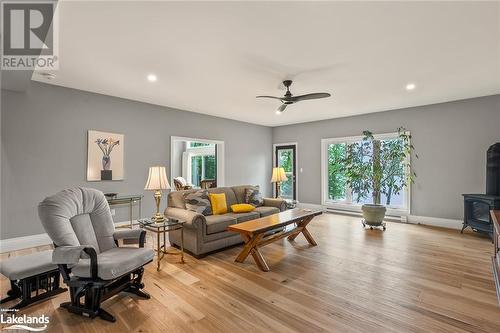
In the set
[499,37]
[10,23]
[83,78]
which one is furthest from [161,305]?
[499,37]

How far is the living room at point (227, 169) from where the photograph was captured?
7.14 ft

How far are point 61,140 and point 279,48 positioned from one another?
12.9ft

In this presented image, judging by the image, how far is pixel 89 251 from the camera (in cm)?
205

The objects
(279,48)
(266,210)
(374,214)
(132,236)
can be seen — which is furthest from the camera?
(374,214)

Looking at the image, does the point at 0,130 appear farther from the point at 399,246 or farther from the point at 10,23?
the point at 399,246

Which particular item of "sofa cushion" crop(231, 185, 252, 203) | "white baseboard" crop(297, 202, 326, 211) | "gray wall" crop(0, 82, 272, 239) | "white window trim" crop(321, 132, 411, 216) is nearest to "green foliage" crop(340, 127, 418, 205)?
"white window trim" crop(321, 132, 411, 216)

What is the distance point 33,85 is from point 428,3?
5344mm

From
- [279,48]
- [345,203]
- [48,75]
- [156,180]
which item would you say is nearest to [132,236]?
[156,180]

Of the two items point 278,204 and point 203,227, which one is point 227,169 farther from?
point 203,227

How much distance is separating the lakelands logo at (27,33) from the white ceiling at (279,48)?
12cm

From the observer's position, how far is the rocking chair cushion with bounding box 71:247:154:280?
2.07 m

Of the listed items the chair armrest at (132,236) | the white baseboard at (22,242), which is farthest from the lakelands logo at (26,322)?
the white baseboard at (22,242)

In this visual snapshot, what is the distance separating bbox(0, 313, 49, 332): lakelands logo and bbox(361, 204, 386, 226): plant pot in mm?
5258

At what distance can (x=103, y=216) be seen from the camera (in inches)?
106
